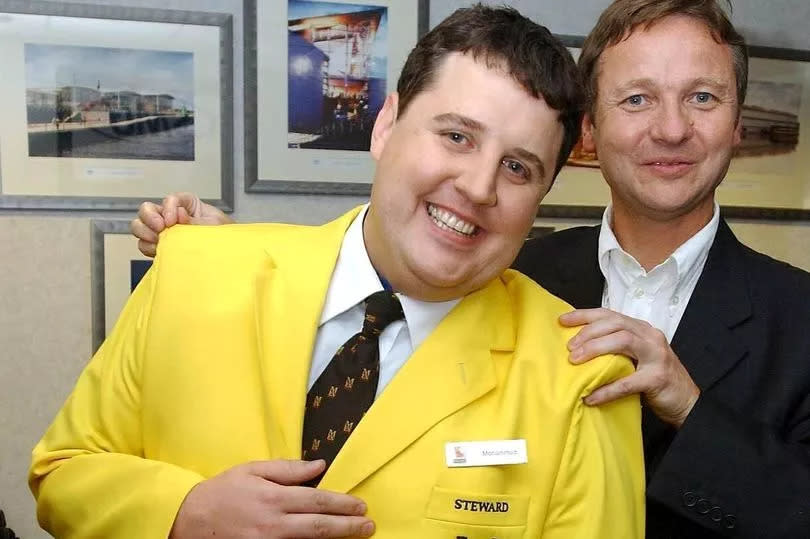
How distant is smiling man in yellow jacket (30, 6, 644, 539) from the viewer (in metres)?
1.17

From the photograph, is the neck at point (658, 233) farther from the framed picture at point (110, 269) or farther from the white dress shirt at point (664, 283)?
the framed picture at point (110, 269)

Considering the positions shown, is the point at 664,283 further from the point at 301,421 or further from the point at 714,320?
the point at 301,421

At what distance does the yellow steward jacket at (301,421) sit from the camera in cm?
118

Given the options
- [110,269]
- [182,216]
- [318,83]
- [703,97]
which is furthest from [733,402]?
[110,269]

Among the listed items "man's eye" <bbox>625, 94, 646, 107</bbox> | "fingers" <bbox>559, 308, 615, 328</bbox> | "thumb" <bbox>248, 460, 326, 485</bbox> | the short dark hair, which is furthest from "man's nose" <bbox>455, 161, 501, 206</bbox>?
"man's eye" <bbox>625, 94, 646, 107</bbox>

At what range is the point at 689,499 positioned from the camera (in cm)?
141

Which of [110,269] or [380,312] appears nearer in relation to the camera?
[380,312]

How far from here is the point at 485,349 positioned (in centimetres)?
130

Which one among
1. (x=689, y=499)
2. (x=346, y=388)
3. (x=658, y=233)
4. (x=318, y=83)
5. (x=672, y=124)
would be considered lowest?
(x=689, y=499)

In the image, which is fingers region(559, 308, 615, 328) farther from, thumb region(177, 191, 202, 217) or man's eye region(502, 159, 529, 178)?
thumb region(177, 191, 202, 217)

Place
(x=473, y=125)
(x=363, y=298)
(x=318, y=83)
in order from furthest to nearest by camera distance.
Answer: (x=318, y=83) → (x=363, y=298) → (x=473, y=125)

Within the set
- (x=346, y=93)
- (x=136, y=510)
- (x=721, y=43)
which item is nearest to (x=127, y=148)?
(x=346, y=93)

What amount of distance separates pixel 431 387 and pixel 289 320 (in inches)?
10.1

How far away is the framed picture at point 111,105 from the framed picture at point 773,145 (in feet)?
6.22
